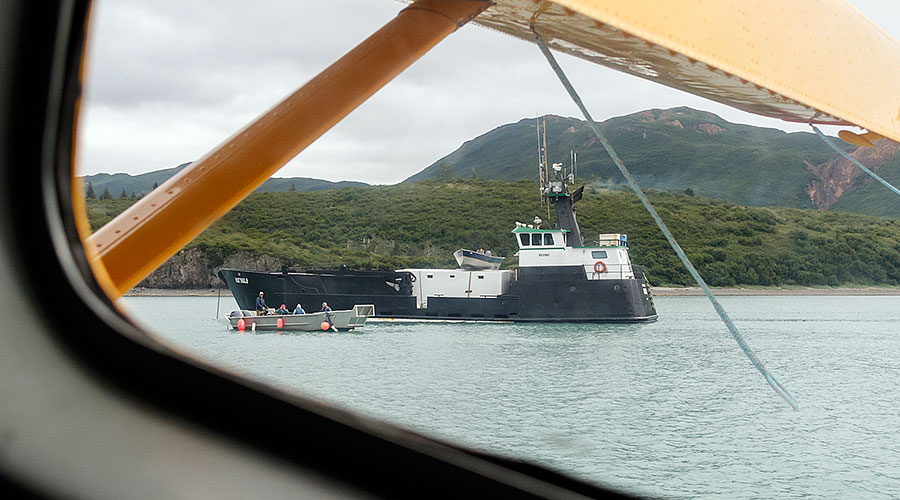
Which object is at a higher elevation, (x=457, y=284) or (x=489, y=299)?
(x=457, y=284)

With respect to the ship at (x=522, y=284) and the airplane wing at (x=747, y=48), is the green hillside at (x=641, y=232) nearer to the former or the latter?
the ship at (x=522, y=284)

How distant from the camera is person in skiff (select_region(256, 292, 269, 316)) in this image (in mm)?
26356

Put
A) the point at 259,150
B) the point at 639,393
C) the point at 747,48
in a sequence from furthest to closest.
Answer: the point at 639,393 → the point at 747,48 → the point at 259,150

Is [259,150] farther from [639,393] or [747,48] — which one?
[639,393]

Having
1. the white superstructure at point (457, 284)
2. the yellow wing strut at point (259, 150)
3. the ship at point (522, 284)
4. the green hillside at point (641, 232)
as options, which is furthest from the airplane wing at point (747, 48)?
the white superstructure at point (457, 284)

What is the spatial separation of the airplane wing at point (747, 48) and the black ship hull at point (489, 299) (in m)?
22.5

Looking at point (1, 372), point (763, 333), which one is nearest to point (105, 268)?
point (1, 372)

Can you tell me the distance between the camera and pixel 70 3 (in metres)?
1.03

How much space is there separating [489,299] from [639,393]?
25.0ft

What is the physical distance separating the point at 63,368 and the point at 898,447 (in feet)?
57.8

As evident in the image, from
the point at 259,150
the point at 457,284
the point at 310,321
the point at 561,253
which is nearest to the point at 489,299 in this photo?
the point at 457,284

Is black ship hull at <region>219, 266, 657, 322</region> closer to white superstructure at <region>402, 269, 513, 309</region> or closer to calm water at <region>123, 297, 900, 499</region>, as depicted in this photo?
white superstructure at <region>402, 269, 513, 309</region>

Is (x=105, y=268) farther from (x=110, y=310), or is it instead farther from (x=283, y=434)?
(x=283, y=434)

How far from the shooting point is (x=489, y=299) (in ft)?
85.8
